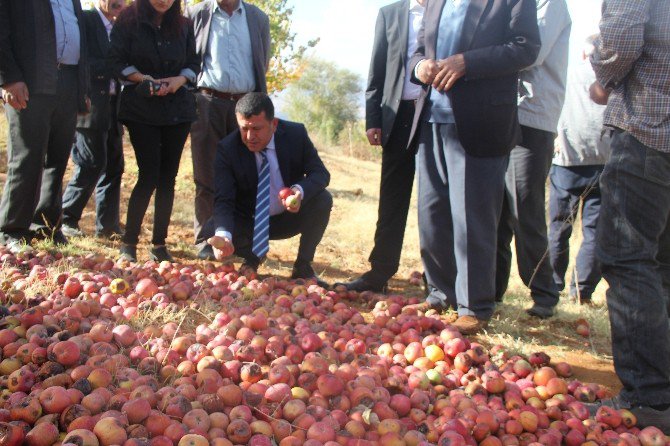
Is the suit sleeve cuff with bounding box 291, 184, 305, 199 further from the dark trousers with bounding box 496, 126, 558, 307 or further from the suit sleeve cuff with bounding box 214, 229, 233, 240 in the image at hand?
the dark trousers with bounding box 496, 126, 558, 307

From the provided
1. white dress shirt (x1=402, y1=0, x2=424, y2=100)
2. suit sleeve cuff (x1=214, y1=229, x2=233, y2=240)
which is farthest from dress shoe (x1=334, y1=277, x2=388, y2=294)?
white dress shirt (x1=402, y1=0, x2=424, y2=100)

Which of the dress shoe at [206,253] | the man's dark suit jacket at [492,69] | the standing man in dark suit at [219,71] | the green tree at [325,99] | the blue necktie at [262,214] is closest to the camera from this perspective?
the man's dark suit jacket at [492,69]

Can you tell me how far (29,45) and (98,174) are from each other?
1335 mm

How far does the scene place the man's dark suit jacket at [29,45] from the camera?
4.09m

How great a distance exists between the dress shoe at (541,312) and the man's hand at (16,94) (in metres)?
3.71

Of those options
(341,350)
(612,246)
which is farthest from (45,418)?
(612,246)

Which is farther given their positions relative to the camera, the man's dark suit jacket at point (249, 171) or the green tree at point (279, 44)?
the green tree at point (279, 44)

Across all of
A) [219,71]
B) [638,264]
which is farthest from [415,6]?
[638,264]

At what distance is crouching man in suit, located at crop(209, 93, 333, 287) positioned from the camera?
417 centimetres

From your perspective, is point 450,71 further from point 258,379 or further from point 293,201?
point 258,379

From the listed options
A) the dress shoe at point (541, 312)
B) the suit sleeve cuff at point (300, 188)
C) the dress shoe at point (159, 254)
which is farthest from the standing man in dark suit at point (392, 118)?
the dress shoe at point (159, 254)

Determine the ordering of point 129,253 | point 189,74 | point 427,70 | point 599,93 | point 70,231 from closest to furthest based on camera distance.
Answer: point 599,93
point 427,70
point 129,253
point 189,74
point 70,231

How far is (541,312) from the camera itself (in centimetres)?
405

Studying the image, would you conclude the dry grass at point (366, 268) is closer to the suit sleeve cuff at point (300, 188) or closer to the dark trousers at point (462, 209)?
the dark trousers at point (462, 209)
